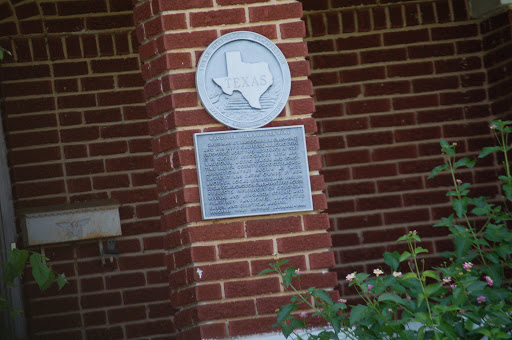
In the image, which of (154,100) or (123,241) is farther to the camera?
(123,241)

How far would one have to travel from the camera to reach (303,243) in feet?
12.3

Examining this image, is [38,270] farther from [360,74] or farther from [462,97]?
[462,97]

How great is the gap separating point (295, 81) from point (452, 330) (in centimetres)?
142

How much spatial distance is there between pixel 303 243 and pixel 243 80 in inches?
30.8

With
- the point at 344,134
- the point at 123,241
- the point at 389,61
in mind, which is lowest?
the point at 123,241

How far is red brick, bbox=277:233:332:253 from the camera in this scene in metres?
3.74

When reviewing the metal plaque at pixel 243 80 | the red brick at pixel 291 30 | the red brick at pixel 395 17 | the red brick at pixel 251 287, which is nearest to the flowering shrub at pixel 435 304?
the red brick at pixel 251 287

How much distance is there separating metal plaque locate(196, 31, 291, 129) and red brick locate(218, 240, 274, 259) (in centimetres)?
52

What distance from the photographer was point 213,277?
3.67 metres

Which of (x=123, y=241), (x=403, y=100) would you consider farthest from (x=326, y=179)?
(x=123, y=241)

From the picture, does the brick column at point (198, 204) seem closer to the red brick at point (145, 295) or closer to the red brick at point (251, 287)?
the red brick at point (251, 287)

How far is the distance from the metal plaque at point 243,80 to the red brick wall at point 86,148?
4.31 feet

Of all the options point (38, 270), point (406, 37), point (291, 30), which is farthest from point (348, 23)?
point (38, 270)

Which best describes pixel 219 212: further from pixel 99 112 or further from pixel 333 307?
pixel 99 112
